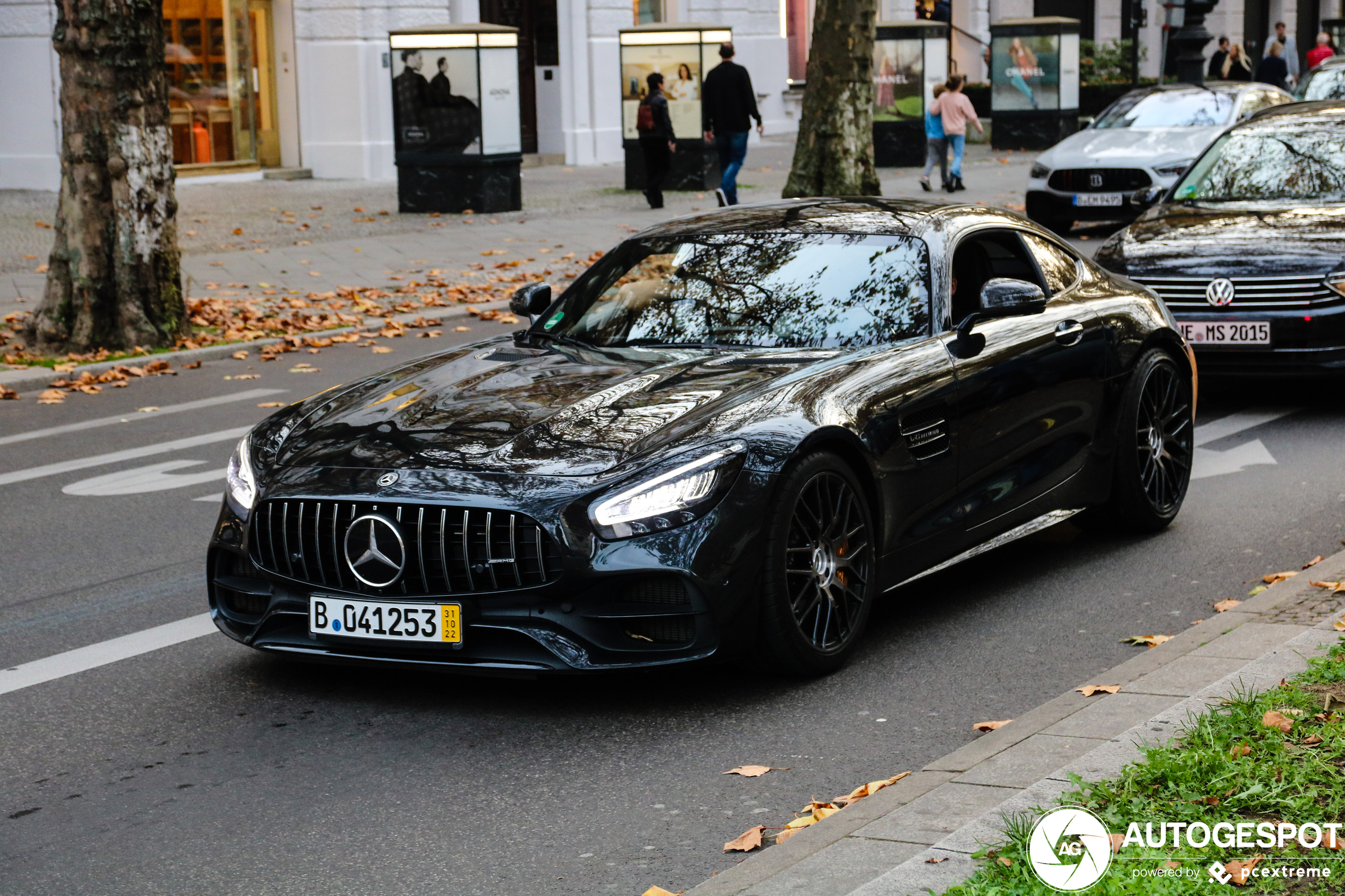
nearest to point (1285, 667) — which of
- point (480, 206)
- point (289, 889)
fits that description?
point (289, 889)

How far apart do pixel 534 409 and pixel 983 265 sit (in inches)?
84.0

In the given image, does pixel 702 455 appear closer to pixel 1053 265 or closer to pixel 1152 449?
pixel 1053 265

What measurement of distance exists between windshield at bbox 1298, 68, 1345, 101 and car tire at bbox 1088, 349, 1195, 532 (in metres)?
15.4

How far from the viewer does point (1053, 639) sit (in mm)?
6117

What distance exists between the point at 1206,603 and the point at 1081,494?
735mm

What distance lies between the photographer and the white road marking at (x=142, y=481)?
348 inches

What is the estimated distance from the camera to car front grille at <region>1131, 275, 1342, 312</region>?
9930 mm

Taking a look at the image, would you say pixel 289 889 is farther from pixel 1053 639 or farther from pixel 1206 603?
pixel 1206 603

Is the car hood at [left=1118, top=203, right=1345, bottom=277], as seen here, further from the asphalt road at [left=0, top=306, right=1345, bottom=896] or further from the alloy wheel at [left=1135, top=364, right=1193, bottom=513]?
the alloy wheel at [left=1135, top=364, right=1193, bottom=513]

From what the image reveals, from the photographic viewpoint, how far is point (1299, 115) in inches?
475

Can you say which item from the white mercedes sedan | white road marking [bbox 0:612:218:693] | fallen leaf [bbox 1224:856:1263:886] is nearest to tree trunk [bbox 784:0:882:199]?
the white mercedes sedan

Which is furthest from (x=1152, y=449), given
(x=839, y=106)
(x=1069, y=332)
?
(x=839, y=106)

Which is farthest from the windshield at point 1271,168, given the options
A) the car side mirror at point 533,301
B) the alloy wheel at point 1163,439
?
the car side mirror at point 533,301

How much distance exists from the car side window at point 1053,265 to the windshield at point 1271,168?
4.18 meters
